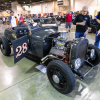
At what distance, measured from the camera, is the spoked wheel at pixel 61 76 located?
5.77 ft

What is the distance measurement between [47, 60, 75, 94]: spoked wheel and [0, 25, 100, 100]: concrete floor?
155 mm

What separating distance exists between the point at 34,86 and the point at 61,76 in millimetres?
692

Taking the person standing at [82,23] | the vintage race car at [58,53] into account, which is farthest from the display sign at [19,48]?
the person standing at [82,23]

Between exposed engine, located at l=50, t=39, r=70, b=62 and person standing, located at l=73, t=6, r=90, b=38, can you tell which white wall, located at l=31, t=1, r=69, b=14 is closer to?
person standing, located at l=73, t=6, r=90, b=38

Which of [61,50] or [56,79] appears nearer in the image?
[56,79]

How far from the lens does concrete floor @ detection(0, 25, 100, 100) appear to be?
75.7 inches

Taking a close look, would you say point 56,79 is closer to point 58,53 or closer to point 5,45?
point 58,53

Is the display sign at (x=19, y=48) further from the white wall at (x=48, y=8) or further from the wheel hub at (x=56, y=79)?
the white wall at (x=48, y=8)

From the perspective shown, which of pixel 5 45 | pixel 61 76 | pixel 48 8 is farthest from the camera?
pixel 48 8

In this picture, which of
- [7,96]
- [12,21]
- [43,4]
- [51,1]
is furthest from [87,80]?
[43,4]

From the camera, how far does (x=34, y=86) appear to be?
7.23ft

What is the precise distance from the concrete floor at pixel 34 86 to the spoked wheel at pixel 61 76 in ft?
0.51

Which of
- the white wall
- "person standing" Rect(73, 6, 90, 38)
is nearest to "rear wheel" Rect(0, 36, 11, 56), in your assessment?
"person standing" Rect(73, 6, 90, 38)

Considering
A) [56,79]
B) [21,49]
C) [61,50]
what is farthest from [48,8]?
[56,79]
